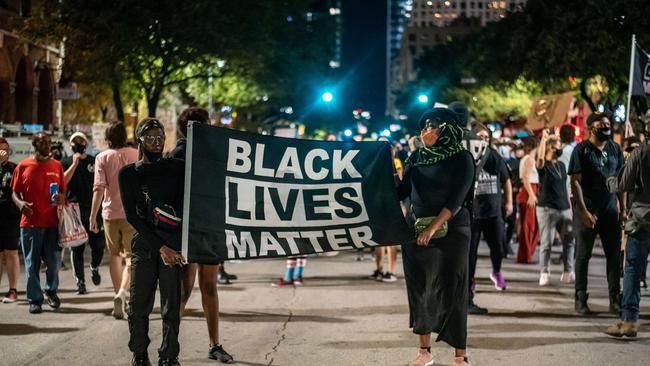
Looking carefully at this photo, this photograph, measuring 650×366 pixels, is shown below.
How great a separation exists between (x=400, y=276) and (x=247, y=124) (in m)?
51.7

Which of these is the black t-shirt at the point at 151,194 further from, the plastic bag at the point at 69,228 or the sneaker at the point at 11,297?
the sneaker at the point at 11,297

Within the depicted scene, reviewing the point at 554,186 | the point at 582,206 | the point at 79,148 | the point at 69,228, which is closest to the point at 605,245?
the point at 582,206

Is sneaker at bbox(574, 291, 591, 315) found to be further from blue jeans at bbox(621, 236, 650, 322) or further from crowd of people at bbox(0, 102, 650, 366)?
blue jeans at bbox(621, 236, 650, 322)

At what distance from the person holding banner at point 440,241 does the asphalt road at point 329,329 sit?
2.00ft

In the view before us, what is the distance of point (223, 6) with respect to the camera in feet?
112

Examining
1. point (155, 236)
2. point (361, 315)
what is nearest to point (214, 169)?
point (155, 236)

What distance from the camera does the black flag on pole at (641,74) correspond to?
1424 cm

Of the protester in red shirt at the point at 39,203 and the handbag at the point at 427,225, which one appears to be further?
the protester in red shirt at the point at 39,203

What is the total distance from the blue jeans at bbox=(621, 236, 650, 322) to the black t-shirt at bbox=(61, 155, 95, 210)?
22.7 feet

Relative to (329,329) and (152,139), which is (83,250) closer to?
(329,329)

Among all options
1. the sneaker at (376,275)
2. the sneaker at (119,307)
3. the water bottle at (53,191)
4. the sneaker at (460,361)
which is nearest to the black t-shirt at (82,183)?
the water bottle at (53,191)

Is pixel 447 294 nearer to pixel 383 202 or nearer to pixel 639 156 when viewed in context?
pixel 383 202

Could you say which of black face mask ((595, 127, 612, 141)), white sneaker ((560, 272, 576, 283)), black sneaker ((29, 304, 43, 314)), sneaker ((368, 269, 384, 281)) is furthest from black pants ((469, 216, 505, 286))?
black sneaker ((29, 304, 43, 314))

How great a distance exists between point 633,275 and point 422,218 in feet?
8.81
